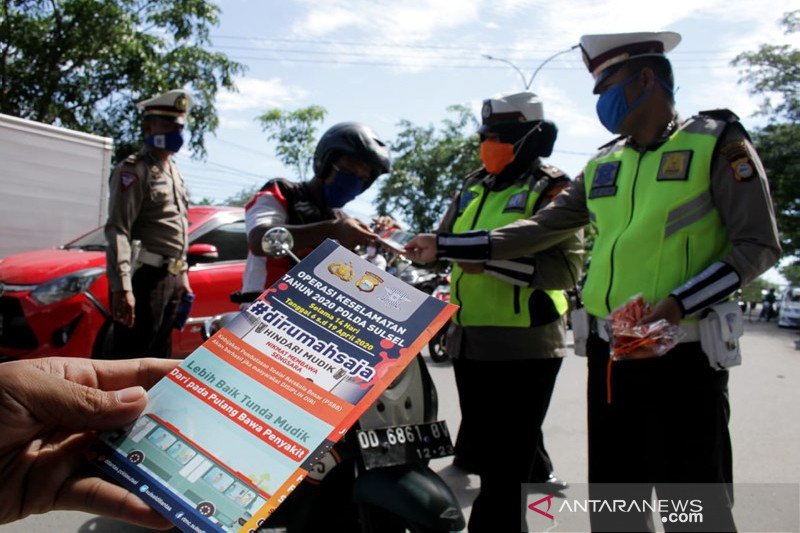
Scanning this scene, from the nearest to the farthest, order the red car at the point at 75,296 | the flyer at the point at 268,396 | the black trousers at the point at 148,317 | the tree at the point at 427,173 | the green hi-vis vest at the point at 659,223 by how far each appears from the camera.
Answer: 1. the flyer at the point at 268,396
2. the green hi-vis vest at the point at 659,223
3. the black trousers at the point at 148,317
4. the red car at the point at 75,296
5. the tree at the point at 427,173

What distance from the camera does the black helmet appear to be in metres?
2.29

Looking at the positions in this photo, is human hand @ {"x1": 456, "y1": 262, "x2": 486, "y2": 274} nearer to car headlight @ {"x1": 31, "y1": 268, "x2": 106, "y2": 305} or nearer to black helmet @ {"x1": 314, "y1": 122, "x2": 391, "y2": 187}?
black helmet @ {"x1": 314, "y1": 122, "x2": 391, "y2": 187}

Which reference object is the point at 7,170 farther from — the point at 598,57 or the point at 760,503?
the point at 760,503

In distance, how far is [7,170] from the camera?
7328mm

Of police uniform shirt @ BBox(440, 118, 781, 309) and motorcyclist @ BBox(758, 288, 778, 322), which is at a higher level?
police uniform shirt @ BBox(440, 118, 781, 309)

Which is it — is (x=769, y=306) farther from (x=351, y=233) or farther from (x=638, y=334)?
(x=351, y=233)

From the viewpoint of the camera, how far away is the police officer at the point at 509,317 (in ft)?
8.02

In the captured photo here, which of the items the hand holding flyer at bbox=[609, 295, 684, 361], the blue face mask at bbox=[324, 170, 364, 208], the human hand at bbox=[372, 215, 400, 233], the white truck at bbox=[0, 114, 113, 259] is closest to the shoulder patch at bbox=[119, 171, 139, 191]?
the blue face mask at bbox=[324, 170, 364, 208]

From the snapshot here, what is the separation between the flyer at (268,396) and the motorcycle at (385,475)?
73 cm

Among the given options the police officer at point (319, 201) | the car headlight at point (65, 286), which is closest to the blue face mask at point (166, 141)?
the car headlight at point (65, 286)

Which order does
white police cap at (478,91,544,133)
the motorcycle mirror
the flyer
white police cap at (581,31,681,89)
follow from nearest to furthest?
the flyer, the motorcycle mirror, white police cap at (581,31,681,89), white police cap at (478,91,544,133)

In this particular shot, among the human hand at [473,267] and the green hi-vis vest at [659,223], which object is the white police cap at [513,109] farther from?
the green hi-vis vest at [659,223]

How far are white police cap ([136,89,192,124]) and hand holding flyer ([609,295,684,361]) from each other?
298 centimetres

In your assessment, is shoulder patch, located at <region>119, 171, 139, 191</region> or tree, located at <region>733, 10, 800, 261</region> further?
tree, located at <region>733, 10, 800, 261</region>
